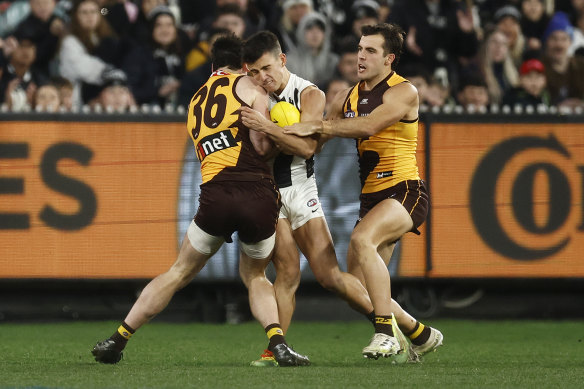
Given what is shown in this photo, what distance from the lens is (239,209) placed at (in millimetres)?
7973

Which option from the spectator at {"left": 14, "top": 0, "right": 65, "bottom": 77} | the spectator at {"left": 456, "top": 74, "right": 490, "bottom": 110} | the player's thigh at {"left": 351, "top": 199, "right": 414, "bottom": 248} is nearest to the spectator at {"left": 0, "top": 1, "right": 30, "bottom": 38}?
the spectator at {"left": 14, "top": 0, "right": 65, "bottom": 77}

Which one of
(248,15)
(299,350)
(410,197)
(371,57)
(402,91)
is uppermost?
(371,57)

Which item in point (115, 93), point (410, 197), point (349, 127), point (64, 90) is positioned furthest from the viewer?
point (64, 90)

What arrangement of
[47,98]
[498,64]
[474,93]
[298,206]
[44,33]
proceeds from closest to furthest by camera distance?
[298,206] → [47,98] → [474,93] → [44,33] → [498,64]

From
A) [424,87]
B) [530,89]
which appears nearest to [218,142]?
[424,87]

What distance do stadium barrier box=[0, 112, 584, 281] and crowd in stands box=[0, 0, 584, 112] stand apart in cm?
79

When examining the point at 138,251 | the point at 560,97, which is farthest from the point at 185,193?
the point at 560,97

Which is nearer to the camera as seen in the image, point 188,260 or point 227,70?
point 188,260

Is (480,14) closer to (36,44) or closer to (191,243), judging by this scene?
(36,44)

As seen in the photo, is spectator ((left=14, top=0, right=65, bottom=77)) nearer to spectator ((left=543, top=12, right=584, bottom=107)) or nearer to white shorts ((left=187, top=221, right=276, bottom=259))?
spectator ((left=543, top=12, right=584, bottom=107))

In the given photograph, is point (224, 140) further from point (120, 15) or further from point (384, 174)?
point (120, 15)

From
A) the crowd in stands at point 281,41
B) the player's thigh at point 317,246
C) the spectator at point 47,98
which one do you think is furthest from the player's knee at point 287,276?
the spectator at point 47,98

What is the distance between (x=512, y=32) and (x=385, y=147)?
672 cm

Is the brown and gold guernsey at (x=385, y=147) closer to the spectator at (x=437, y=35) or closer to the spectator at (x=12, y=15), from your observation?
the spectator at (x=437, y=35)
